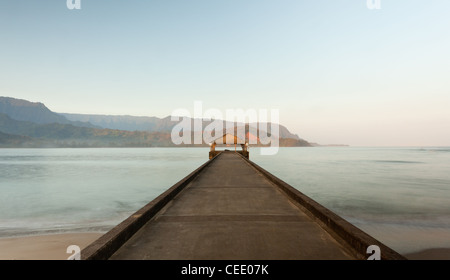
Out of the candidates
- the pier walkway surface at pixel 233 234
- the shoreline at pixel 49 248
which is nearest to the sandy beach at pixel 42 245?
the shoreline at pixel 49 248

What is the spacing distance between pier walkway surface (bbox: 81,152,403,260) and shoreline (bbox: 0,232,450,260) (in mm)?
4034

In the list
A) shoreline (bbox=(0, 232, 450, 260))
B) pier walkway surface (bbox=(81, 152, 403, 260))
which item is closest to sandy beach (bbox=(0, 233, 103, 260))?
shoreline (bbox=(0, 232, 450, 260))

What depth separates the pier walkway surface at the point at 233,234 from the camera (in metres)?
3.29

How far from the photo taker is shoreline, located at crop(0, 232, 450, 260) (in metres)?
7.12

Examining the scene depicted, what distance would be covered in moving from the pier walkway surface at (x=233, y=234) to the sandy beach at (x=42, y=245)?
394 centimetres

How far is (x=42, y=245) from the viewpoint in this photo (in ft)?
26.1

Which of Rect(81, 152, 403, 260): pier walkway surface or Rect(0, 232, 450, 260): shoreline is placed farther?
Rect(0, 232, 450, 260): shoreline

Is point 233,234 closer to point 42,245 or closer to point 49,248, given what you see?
point 49,248

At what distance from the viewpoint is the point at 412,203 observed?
1518 cm

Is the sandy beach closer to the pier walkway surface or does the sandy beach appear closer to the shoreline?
the shoreline

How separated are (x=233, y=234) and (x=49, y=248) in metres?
6.76

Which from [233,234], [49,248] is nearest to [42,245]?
[49,248]
